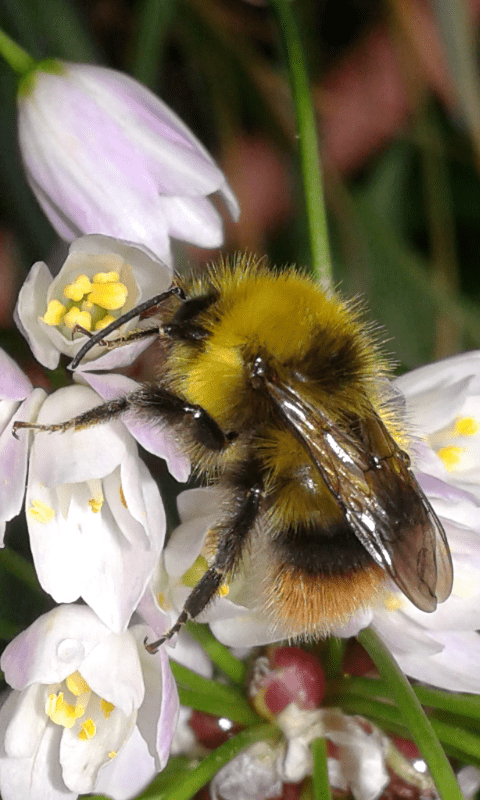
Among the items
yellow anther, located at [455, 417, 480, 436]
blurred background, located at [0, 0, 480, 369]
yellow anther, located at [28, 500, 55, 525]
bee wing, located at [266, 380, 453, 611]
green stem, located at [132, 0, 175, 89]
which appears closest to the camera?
bee wing, located at [266, 380, 453, 611]

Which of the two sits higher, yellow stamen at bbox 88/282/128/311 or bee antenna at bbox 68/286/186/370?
yellow stamen at bbox 88/282/128/311

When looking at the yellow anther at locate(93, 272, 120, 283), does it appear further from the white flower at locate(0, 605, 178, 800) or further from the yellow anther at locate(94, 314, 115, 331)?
the white flower at locate(0, 605, 178, 800)

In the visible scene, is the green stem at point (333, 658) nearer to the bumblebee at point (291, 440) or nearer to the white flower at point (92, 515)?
the bumblebee at point (291, 440)

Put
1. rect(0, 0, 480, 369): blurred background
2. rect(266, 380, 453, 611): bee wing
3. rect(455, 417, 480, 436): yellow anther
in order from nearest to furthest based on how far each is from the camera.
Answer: rect(266, 380, 453, 611): bee wing, rect(455, 417, 480, 436): yellow anther, rect(0, 0, 480, 369): blurred background

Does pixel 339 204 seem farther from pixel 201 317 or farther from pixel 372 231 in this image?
pixel 201 317

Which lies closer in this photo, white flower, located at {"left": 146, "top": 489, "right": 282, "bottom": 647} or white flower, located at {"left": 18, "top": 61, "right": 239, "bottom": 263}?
white flower, located at {"left": 146, "top": 489, "right": 282, "bottom": 647}

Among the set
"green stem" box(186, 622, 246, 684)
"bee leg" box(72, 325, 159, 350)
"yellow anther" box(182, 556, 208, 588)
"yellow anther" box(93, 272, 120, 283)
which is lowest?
"green stem" box(186, 622, 246, 684)

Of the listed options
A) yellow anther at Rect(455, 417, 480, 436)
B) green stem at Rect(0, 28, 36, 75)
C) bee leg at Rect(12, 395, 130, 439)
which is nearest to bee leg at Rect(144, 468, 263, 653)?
bee leg at Rect(12, 395, 130, 439)

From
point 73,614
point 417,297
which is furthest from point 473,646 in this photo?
point 417,297

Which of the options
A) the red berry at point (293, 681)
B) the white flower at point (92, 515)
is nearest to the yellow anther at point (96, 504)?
the white flower at point (92, 515)
